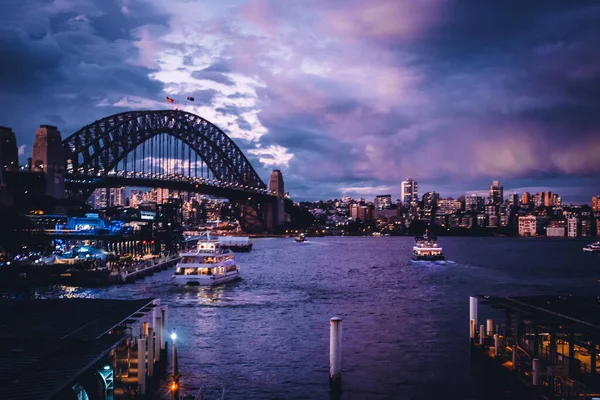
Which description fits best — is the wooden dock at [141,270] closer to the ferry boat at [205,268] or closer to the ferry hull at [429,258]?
the ferry boat at [205,268]

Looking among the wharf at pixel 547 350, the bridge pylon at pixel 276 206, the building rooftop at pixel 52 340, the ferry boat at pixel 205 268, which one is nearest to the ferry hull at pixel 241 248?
the bridge pylon at pixel 276 206

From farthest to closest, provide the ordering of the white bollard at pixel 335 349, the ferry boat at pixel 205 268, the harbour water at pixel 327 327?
the ferry boat at pixel 205 268, the harbour water at pixel 327 327, the white bollard at pixel 335 349

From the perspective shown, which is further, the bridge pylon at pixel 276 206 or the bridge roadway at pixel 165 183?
the bridge pylon at pixel 276 206

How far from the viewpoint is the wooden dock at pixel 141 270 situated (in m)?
51.0

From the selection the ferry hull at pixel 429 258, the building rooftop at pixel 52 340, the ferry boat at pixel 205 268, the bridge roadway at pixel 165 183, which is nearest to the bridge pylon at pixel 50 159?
the bridge roadway at pixel 165 183

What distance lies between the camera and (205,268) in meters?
51.8

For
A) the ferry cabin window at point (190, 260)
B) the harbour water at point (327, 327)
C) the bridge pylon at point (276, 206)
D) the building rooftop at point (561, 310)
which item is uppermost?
the bridge pylon at point (276, 206)

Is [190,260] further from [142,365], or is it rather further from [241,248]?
[241,248]

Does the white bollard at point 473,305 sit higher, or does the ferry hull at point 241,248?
the white bollard at point 473,305

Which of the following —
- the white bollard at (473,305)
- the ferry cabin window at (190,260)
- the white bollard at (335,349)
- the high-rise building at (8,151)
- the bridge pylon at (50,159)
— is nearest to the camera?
the white bollard at (335,349)

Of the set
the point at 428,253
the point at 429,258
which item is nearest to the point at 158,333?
the point at 429,258

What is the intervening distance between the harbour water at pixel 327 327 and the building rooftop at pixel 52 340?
3913 millimetres

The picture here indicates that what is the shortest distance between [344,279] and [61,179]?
158 ft

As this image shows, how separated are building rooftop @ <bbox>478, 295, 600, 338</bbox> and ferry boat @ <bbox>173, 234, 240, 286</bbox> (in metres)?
31.4
